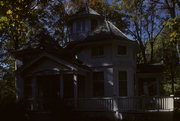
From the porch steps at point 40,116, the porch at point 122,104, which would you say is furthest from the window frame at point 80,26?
the porch steps at point 40,116

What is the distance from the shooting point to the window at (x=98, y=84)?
19375 mm

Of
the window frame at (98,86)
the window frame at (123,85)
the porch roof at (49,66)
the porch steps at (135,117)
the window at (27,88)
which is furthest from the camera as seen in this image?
the window at (27,88)

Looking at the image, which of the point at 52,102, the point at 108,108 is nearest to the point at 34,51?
the point at 52,102

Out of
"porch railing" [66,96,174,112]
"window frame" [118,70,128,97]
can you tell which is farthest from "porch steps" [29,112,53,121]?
"window frame" [118,70,128,97]

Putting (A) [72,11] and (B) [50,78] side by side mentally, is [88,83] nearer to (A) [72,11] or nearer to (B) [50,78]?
(B) [50,78]

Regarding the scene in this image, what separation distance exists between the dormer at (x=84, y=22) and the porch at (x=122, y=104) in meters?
7.24

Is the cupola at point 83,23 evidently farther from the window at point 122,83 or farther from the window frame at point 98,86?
the window at point 122,83

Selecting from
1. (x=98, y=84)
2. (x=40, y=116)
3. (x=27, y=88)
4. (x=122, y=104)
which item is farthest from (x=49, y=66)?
(x=122, y=104)

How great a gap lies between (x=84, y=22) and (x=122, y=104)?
29.8 ft

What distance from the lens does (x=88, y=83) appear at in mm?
19844

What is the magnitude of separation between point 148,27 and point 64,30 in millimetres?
11314

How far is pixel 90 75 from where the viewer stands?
19844 millimetres

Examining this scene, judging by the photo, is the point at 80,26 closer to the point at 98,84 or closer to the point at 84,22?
the point at 84,22

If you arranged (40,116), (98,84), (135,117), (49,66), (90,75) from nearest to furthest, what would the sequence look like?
(135,117), (40,116), (49,66), (98,84), (90,75)
